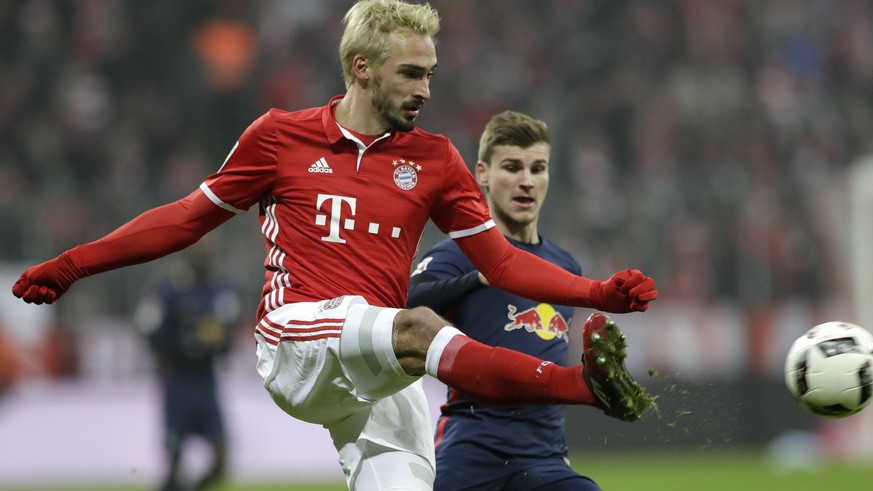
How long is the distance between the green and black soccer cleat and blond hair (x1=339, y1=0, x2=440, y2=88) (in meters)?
1.25

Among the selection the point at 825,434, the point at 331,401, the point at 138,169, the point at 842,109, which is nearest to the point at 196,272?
the point at 138,169

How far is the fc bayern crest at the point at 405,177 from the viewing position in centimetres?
445

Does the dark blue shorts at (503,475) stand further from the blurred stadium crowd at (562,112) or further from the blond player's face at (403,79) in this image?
the blurred stadium crowd at (562,112)

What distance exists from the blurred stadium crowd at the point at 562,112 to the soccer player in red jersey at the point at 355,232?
8.11m

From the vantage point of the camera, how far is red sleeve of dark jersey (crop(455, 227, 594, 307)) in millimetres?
4418

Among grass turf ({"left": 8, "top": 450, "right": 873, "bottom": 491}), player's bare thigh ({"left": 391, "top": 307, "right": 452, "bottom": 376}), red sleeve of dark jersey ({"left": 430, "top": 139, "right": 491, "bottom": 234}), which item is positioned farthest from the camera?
grass turf ({"left": 8, "top": 450, "right": 873, "bottom": 491})

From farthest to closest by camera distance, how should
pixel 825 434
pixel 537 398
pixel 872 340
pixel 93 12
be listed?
pixel 93 12 → pixel 825 434 → pixel 872 340 → pixel 537 398

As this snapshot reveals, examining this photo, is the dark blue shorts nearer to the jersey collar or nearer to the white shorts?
the white shorts

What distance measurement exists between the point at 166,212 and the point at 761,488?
7.50m

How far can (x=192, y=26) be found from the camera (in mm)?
16234

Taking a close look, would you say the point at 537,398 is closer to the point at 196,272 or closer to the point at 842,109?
the point at 196,272

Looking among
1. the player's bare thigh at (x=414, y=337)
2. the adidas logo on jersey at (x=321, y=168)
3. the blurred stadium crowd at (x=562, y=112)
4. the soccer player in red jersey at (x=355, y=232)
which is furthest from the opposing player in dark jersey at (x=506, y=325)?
the blurred stadium crowd at (x=562, y=112)

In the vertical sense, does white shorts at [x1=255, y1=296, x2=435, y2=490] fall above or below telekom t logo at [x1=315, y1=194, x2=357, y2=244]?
below

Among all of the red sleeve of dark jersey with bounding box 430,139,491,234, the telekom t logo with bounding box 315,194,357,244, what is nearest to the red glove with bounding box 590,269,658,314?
the red sleeve of dark jersey with bounding box 430,139,491,234
